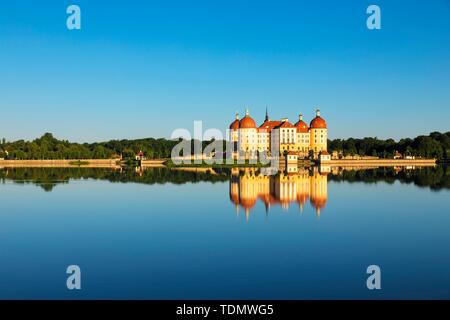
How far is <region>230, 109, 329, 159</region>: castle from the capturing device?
49531mm

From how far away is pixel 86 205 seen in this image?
13.6m

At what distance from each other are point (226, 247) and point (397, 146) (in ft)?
169

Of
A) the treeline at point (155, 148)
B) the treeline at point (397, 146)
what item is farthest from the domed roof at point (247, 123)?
the treeline at point (397, 146)

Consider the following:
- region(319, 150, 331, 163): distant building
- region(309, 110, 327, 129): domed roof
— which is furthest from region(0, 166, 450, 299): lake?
region(309, 110, 327, 129): domed roof

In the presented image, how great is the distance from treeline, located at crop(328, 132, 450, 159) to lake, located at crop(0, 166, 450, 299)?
38.7 m

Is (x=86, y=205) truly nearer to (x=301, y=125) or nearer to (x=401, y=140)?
(x=301, y=125)

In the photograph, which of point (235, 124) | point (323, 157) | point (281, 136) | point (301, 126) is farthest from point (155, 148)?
point (323, 157)

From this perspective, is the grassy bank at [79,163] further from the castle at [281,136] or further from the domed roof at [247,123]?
the domed roof at [247,123]

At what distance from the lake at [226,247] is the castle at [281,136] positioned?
34.8m

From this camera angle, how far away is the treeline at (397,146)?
166ft

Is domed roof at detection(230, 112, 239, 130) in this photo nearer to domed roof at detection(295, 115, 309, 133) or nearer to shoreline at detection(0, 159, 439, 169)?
domed roof at detection(295, 115, 309, 133)

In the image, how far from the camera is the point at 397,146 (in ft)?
183

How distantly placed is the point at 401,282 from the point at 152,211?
7437 millimetres
